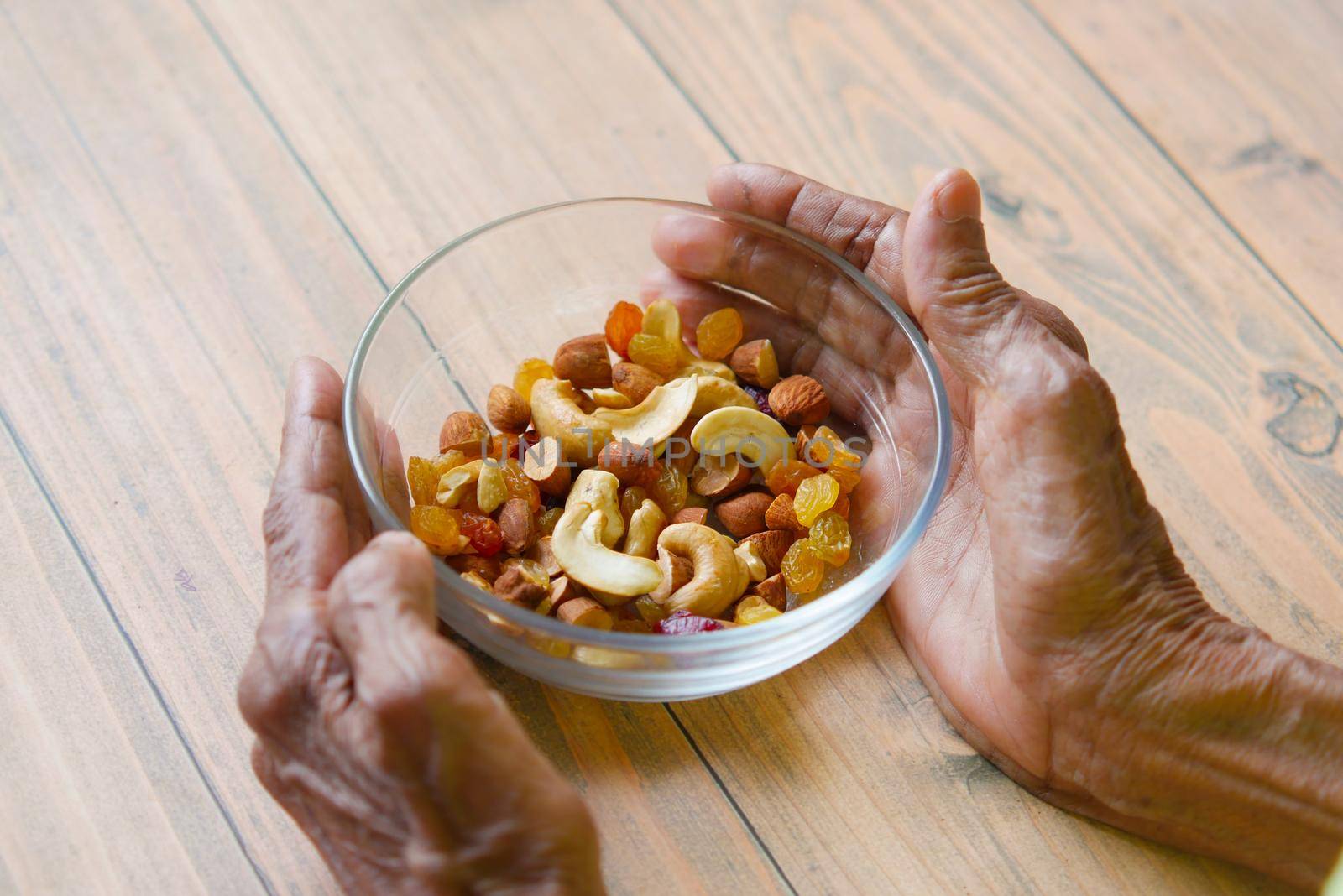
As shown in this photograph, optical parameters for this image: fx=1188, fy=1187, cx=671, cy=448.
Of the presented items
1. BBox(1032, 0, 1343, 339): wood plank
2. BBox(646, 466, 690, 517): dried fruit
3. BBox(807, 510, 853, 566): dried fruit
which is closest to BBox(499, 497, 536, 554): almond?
BBox(646, 466, 690, 517): dried fruit

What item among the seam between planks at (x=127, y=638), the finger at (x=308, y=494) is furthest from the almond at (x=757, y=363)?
the seam between planks at (x=127, y=638)

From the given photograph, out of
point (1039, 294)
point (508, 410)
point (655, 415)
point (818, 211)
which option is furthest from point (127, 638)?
point (1039, 294)

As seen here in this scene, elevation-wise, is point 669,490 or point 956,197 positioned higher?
point 956,197

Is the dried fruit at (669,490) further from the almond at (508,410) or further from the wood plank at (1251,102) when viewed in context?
the wood plank at (1251,102)

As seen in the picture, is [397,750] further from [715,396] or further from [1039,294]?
[1039,294]

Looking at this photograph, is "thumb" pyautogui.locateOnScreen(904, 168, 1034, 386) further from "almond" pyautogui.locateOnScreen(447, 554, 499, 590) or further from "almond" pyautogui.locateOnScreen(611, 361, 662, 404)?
"almond" pyautogui.locateOnScreen(447, 554, 499, 590)

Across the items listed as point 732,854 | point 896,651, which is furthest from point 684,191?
point 732,854
